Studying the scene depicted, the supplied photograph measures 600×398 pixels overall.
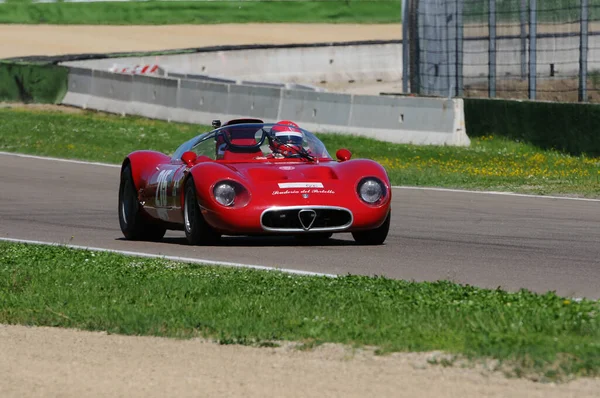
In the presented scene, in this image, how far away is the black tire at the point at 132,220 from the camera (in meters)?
13.6

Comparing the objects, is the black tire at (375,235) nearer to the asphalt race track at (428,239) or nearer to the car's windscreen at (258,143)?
the asphalt race track at (428,239)

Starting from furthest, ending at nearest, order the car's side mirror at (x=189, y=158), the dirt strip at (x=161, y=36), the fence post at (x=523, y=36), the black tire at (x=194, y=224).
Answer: the dirt strip at (x=161, y=36), the fence post at (x=523, y=36), the car's side mirror at (x=189, y=158), the black tire at (x=194, y=224)

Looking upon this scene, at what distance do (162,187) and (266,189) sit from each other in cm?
150

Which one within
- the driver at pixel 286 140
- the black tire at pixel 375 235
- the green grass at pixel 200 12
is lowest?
the black tire at pixel 375 235

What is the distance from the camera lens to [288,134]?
42.5 ft

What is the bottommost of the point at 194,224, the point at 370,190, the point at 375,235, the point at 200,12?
the point at 375,235

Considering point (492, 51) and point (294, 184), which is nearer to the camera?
point (294, 184)

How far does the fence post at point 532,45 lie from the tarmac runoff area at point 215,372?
57.6ft

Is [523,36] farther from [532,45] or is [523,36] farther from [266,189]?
[266,189]

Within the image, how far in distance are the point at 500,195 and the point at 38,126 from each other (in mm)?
13851

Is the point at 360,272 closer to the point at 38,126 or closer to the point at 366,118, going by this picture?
the point at 366,118

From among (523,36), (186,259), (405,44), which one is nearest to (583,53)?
(523,36)

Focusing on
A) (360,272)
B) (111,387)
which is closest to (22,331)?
(111,387)

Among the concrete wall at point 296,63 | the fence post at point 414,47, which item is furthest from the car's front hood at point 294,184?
the concrete wall at point 296,63
